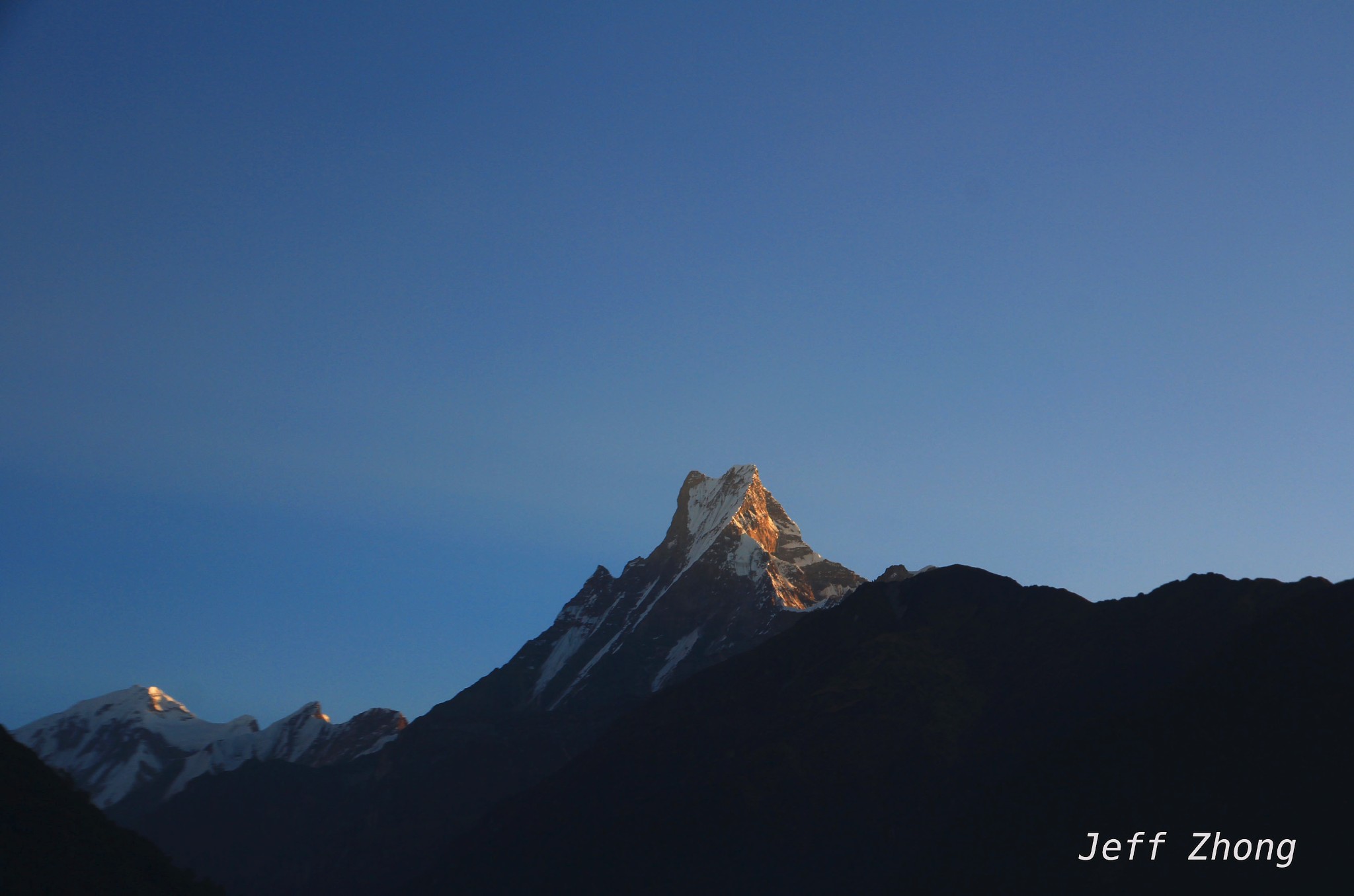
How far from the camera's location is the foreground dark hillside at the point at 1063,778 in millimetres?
135125

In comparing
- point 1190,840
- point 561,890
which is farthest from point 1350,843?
point 561,890

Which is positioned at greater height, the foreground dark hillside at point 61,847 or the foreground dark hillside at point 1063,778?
the foreground dark hillside at point 1063,778

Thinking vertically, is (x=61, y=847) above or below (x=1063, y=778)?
below

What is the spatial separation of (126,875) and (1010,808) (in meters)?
106

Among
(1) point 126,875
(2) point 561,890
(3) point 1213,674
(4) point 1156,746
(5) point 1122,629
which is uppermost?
(5) point 1122,629

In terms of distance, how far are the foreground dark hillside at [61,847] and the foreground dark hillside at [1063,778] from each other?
8929 cm

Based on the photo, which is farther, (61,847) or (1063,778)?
(1063,778)

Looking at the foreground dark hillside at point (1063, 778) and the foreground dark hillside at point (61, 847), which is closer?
the foreground dark hillside at point (61, 847)

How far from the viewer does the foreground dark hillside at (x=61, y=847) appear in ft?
276

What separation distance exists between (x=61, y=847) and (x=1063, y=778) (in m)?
115

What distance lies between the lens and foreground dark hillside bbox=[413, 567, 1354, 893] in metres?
135

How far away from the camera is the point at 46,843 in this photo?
288 ft

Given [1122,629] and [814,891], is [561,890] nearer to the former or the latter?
[814,891]

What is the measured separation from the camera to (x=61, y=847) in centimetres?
8812
